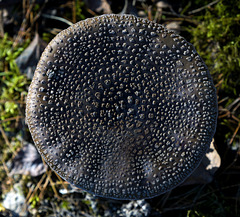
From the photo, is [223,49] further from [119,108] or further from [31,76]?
[31,76]

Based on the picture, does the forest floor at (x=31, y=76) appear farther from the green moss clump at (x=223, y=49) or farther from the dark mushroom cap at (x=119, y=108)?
the dark mushroom cap at (x=119, y=108)

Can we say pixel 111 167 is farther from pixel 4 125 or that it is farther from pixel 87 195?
pixel 4 125

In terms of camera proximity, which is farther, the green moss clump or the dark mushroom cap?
the green moss clump

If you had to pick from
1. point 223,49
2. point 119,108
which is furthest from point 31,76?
point 223,49

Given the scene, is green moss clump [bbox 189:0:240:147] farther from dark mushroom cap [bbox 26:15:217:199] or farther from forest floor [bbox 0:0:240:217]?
dark mushroom cap [bbox 26:15:217:199]

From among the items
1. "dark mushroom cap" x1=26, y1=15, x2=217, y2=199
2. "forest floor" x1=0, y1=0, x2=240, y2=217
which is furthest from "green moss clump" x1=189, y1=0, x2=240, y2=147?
"dark mushroom cap" x1=26, y1=15, x2=217, y2=199

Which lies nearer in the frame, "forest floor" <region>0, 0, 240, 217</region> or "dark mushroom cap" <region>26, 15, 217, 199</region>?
"dark mushroom cap" <region>26, 15, 217, 199</region>

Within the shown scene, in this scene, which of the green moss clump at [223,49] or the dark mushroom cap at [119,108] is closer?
the dark mushroom cap at [119,108]

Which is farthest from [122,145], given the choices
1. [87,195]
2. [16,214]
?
[16,214]

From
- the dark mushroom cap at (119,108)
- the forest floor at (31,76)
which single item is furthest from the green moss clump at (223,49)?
the dark mushroom cap at (119,108)
